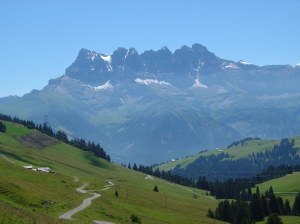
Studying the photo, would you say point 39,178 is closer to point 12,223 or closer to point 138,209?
point 138,209

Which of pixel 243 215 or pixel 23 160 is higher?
pixel 23 160

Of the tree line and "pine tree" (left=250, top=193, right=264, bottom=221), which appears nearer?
the tree line

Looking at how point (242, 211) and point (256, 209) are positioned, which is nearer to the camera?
point (242, 211)

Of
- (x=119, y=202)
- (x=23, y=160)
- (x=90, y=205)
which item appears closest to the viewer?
(x=90, y=205)

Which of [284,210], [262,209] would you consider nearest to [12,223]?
[262,209]

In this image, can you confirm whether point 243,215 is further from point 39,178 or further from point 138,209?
point 39,178

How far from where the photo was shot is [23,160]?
19212 centimetres

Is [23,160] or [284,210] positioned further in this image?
[23,160]

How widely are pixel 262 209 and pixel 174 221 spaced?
178 ft

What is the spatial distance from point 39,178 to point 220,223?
5542 centimetres

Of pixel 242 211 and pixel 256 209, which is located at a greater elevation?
pixel 256 209

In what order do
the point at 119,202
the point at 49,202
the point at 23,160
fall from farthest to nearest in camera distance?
the point at 23,160 < the point at 119,202 < the point at 49,202

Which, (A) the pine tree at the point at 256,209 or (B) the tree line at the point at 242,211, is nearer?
(B) the tree line at the point at 242,211

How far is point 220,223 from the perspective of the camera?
119 metres
